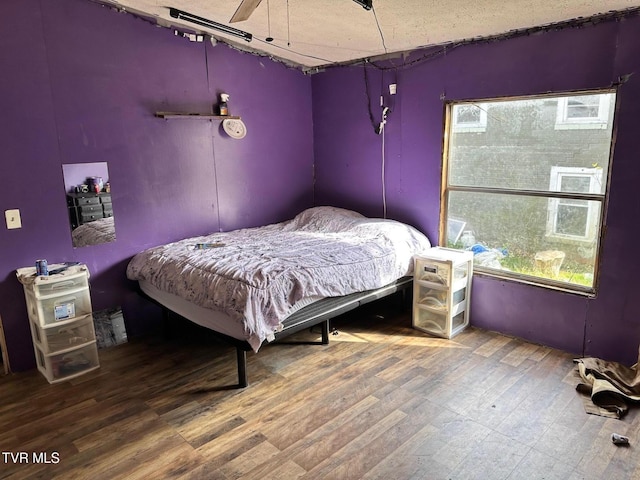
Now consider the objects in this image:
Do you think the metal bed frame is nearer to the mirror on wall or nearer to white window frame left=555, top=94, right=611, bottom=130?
the mirror on wall

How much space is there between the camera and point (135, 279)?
3.57 metres

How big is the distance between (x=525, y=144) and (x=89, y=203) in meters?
3.39

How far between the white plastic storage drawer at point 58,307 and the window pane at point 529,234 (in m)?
3.00

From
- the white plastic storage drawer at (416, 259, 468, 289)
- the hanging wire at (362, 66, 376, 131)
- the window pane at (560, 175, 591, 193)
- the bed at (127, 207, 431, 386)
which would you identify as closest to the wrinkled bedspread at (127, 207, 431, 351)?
the bed at (127, 207, 431, 386)

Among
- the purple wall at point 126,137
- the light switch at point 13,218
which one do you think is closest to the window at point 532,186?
the purple wall at point 126,137

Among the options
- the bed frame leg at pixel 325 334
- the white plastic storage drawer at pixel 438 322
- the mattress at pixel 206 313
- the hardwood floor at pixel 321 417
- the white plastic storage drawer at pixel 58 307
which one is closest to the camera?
the hardwood floor at pixel 321 417

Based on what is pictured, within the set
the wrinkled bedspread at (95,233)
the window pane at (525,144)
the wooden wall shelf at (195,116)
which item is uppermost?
the wooden wall shelf at (195,116)

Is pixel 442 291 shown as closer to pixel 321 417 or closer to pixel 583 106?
pixel 321 417

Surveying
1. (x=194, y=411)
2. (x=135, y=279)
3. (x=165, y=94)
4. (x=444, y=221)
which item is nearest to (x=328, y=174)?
(x=444, y=221)

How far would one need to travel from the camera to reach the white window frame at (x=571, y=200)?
10.1 ft

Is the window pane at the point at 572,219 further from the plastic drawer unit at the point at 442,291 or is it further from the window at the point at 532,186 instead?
the plastic drawer unit at the point at 442,291

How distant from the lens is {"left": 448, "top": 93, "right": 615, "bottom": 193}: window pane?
3.06m

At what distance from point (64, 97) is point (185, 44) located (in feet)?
3.70

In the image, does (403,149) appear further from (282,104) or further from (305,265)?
(305,265)
